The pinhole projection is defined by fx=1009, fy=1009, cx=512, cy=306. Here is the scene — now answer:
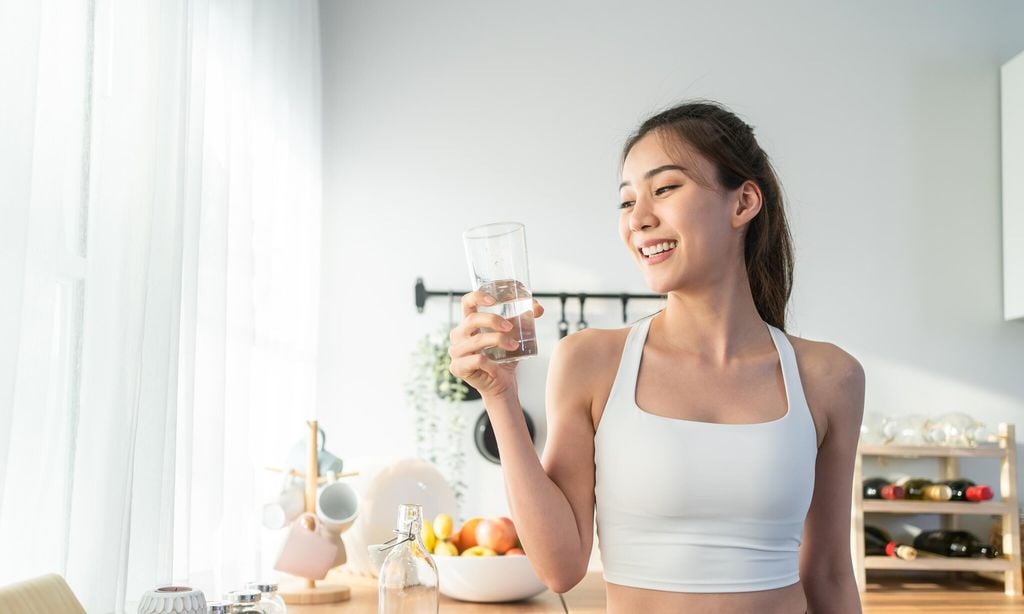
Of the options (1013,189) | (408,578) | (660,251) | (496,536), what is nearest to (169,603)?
(408,578)

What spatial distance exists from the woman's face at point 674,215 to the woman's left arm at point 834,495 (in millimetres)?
215

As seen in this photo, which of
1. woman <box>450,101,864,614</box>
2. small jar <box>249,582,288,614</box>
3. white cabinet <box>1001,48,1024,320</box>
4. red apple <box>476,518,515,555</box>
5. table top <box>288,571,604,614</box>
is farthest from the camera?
white cabinet <box>1001,48,1024,320</box>

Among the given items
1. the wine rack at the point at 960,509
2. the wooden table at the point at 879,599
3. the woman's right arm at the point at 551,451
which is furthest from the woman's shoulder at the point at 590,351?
the wine rack at the point at 960,509

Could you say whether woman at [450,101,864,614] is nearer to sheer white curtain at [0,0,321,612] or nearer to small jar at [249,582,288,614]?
small jar at [249,582,288,614]

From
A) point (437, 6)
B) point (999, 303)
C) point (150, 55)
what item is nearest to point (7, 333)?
point (150, 55)

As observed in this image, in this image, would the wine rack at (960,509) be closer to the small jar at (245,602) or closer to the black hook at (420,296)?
the black hook at (420,296)

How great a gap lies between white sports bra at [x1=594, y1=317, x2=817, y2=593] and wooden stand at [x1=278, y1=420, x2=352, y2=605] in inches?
44.8

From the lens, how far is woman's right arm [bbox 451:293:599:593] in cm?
103

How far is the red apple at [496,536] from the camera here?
2188mm

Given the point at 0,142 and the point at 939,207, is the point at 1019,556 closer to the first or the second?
the point at 939,207

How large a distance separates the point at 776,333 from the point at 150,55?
108 centimetres

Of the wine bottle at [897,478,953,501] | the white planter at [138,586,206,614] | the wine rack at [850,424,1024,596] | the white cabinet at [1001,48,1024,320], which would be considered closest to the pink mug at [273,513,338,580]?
the white planter at [138,586,206,614]

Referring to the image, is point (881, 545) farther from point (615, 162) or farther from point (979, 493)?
point (615, 162)

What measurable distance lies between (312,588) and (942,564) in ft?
5.92
